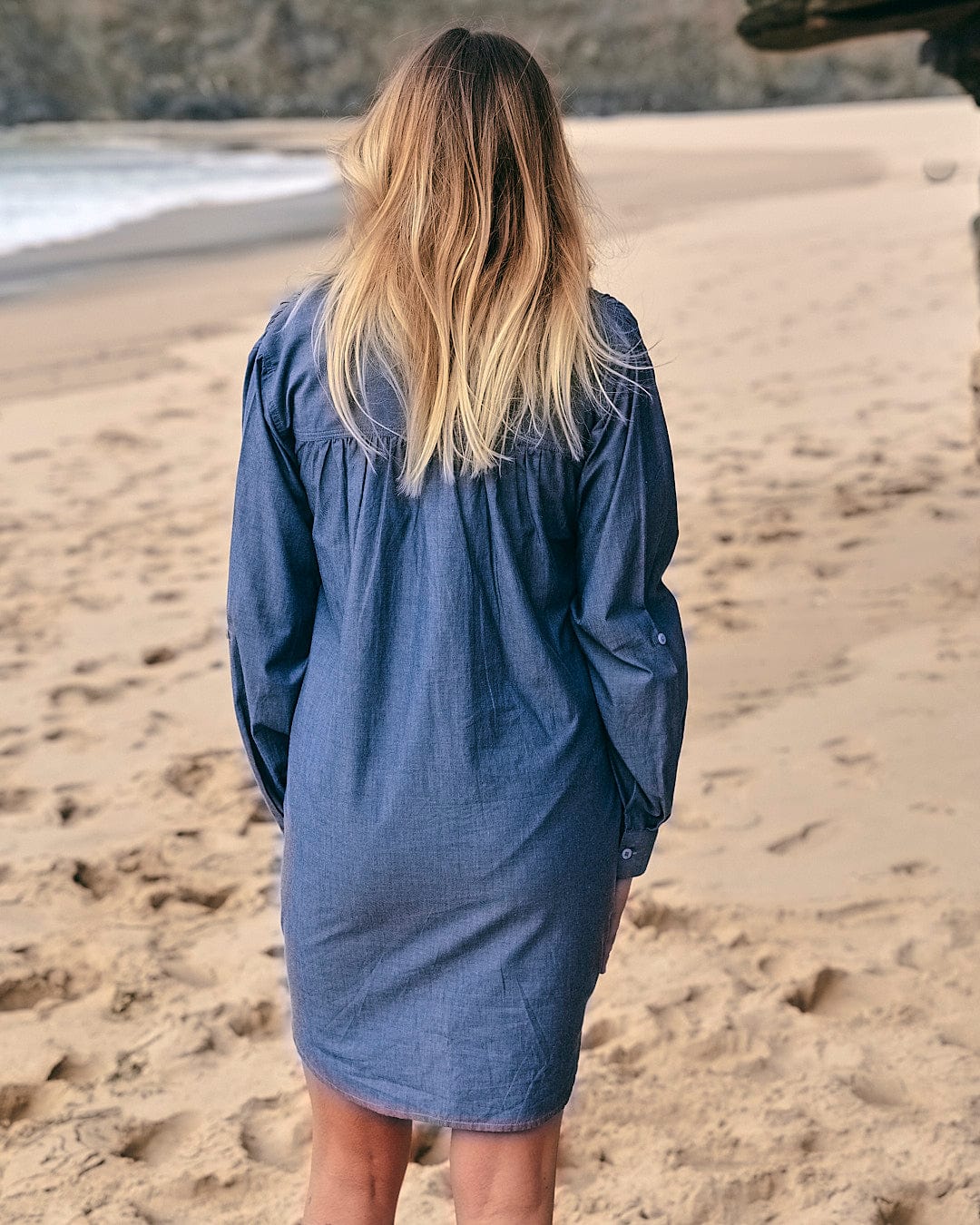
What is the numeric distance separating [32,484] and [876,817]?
4.55 meters

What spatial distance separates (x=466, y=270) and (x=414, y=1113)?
0.95 m

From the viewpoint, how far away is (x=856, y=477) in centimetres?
591

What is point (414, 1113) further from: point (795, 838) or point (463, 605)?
point (795, 838)

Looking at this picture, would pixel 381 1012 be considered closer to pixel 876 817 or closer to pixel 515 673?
pixel 515 673

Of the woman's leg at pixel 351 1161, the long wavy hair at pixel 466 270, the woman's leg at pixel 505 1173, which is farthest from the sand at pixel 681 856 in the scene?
the woman's leg at pixel 505 1173

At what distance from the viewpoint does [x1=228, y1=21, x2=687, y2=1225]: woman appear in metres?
1.44

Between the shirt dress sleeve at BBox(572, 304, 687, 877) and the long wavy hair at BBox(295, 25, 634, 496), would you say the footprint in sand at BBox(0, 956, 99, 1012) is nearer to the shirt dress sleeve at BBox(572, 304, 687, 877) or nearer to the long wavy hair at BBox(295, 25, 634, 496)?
the shirt dress sleeve at BBox(572, 304, 687, 877)

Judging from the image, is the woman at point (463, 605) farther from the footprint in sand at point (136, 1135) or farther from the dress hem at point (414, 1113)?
the footprint in sand at point (136, 1135)

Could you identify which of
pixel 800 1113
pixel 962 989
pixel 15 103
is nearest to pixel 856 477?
pixel 962 989

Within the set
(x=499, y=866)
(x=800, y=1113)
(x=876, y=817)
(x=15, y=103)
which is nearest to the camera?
(x=499, y=866)

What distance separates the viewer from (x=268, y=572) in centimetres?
156

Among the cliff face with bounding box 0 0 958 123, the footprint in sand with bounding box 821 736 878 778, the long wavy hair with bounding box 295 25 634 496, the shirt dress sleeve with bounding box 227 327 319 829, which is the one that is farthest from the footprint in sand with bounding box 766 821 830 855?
the cliff face with bounding box 0 0 958 123

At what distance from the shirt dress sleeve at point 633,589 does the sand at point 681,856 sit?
1.29 feet

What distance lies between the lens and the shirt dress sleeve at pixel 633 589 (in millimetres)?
1499
